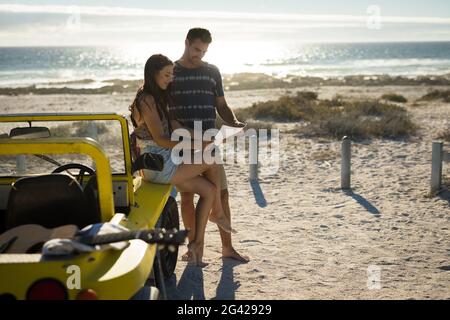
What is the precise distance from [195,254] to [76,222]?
2.00 metres

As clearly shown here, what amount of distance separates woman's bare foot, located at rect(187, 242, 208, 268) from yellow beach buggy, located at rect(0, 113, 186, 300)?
219mm

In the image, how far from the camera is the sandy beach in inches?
212

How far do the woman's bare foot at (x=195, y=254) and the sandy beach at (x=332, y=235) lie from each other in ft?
0.28

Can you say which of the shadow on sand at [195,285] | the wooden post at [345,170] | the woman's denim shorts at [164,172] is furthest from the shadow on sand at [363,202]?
the woman's denim shorts at [164,172]

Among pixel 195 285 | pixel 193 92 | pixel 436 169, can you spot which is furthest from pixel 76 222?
pixel 436 169

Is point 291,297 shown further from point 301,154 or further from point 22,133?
point 301,154

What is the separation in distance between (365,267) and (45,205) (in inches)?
126

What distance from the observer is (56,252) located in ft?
10.3

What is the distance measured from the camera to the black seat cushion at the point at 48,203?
12.8 ft

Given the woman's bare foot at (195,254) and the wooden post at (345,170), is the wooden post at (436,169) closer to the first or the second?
the wooden post at (345,170)
